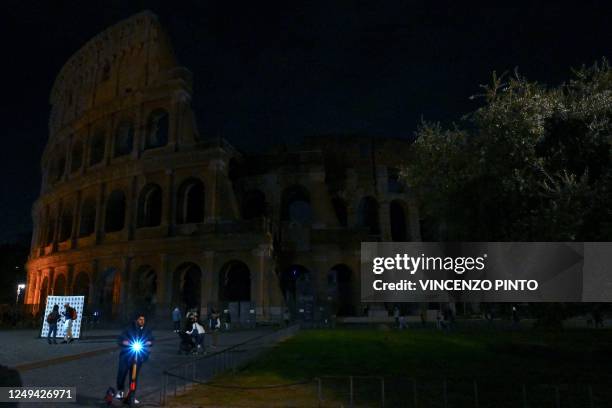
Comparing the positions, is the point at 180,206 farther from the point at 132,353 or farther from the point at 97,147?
the point at 132,353

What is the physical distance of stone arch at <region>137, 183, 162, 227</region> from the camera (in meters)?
36.8

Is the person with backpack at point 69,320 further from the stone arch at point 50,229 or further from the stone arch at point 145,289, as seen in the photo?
the stone arch at point 50,229

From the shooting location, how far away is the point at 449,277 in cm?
1271

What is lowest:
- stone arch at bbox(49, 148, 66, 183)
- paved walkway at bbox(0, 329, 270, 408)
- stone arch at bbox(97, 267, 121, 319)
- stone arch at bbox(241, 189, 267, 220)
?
paved walkway at bbox(0, 329, 270, 408)

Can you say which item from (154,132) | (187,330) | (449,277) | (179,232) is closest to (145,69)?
(154,132)

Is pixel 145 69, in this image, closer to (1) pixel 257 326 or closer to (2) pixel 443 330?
(1) pixel 257 326

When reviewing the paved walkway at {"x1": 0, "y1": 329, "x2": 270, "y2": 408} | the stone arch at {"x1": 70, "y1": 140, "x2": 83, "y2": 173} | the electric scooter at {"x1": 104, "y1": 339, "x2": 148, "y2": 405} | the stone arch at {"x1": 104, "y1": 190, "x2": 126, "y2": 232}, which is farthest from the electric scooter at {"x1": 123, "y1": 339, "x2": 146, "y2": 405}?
the stone arch at {"x1": 70, "y1": 140, "x2": 83, "y2": 173}

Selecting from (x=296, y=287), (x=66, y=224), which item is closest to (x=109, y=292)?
(x=66, y=224)

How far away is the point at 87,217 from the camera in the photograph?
4116cm

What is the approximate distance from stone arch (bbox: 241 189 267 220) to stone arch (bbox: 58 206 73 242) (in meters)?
15.4

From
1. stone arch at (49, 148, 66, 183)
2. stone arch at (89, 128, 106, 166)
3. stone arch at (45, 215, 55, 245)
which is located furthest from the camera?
stone arch at (49, 148, 66, 183)

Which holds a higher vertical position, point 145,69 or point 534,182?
point 145,69

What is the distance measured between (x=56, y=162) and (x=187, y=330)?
126 ft

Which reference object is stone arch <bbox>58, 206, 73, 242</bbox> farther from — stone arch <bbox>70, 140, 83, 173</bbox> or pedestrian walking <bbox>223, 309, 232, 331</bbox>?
pedestrian walking <bbox>223, 309, 232, 331</bbox>
